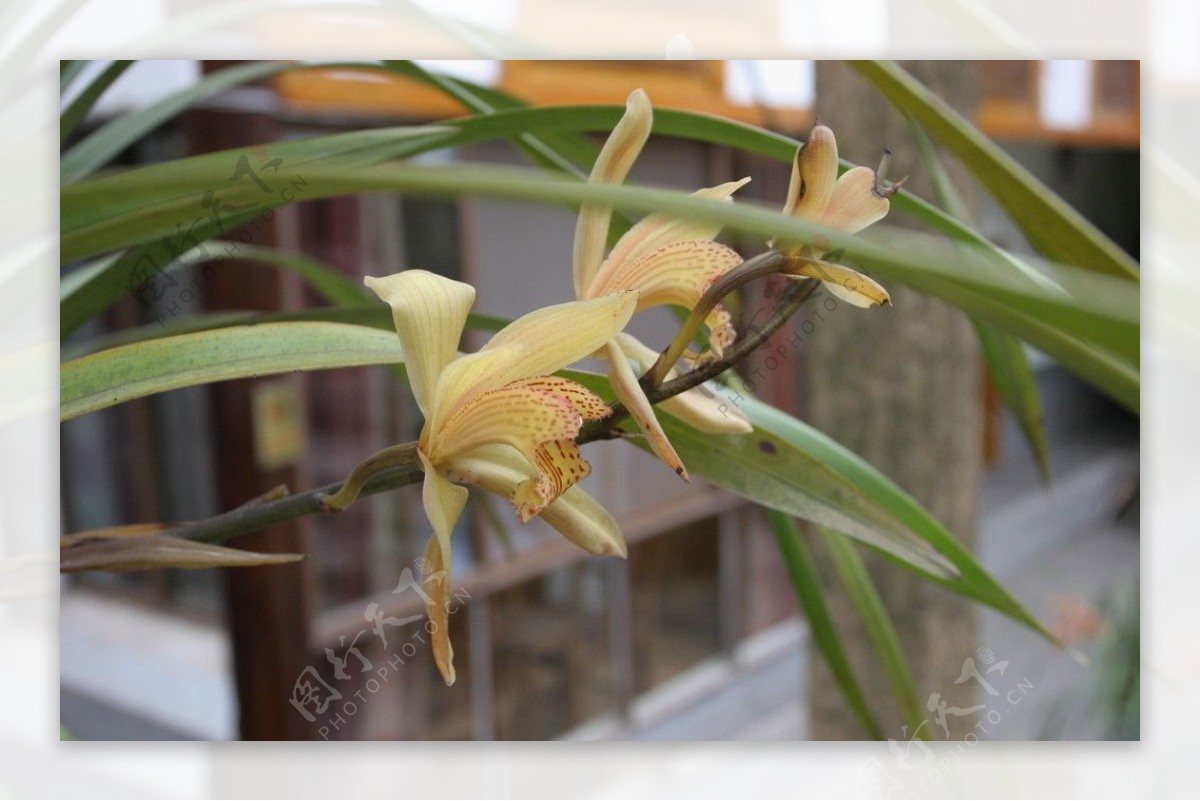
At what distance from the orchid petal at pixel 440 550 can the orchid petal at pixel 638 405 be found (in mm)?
57

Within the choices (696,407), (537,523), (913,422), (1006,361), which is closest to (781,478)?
(696,407)

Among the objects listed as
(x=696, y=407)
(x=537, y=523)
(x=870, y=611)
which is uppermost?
(x=696, y=407)

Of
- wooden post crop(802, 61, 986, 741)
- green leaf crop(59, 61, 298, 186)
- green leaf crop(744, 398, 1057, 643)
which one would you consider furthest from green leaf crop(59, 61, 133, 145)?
wooden post crop(802, 61, 986, 741)

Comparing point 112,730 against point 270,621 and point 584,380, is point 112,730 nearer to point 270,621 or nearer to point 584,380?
point 270,621

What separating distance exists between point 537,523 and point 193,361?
1.42 m

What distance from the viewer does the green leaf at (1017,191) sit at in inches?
11.8

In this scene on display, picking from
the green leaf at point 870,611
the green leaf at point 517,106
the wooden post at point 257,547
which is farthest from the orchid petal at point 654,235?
the wooden post at point 257,547

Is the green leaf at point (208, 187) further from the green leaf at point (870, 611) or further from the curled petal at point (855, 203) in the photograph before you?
the green leaf at point (870, 611)

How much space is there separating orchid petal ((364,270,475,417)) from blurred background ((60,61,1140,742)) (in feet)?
0.86

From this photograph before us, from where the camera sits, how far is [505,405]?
0.30m

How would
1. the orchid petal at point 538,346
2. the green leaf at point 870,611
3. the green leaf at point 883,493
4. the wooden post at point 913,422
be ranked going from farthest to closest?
the wooden post at point 913,422
the green leaf at point 870,611
the green leaf at point 883,493
the orchid petal at point 538,346

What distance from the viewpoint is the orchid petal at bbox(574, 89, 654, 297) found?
31 cm

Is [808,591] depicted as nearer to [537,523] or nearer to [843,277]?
[843,277]

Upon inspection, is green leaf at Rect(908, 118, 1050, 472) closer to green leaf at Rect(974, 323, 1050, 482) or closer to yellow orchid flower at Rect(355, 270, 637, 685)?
green leaf at Rect(974, 323, 1050, 482)
